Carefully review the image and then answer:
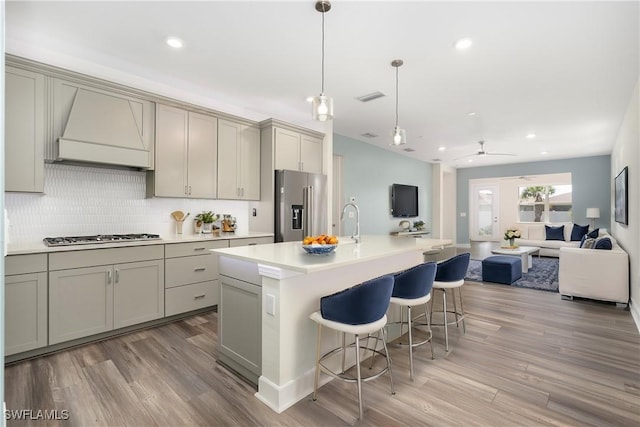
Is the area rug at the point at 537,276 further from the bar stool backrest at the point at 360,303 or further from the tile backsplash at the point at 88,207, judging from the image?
the tile backsplash at the point at 88,207

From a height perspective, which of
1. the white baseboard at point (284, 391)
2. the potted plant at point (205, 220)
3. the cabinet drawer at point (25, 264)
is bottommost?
the white baseboard at point (284, 391)

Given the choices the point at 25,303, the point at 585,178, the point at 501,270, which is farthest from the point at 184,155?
the point at 585,178

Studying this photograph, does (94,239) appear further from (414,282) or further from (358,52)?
(358,52)

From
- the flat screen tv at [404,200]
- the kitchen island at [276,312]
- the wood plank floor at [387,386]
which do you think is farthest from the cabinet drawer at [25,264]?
the flat screen tv at [404,200]

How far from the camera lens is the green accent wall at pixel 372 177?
6480 mm

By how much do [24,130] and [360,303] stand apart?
10.4 ft

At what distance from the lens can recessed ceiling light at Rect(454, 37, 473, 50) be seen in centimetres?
284

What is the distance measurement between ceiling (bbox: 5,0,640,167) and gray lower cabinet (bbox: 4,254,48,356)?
6.27 ft

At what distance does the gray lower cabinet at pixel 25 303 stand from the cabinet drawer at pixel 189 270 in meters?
1.01

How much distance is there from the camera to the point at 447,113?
16.3ft

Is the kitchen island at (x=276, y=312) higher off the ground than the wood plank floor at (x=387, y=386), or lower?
higher

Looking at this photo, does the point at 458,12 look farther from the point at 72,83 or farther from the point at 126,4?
the point at 72,83

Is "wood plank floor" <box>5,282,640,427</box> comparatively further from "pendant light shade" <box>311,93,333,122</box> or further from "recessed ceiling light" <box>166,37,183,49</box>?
"recessed ceiling light" <box>166,37,183,49</box>

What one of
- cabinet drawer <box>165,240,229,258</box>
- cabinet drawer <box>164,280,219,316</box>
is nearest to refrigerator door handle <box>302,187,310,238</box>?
cabinet drawer <box>165,240,229,258</box>
